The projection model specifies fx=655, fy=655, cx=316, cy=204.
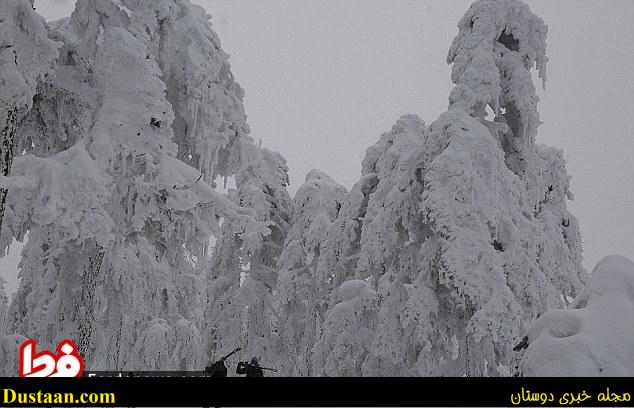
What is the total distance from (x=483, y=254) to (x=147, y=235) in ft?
19.1

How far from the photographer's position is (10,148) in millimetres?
8094

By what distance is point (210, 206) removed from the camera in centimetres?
987

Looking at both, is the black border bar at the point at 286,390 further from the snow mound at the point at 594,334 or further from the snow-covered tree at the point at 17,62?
the snow-covered tree at the point at 17,62

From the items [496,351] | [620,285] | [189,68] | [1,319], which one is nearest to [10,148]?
[1,319]

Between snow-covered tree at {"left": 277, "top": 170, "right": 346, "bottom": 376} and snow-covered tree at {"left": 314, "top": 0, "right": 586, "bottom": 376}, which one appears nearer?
snow-covered tree at {"left": 314, "top": 0, "right": 586, "bottom": 376}

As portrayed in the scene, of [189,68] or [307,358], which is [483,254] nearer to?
[189,68]

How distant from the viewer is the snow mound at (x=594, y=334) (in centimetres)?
543

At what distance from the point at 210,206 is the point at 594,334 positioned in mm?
5928

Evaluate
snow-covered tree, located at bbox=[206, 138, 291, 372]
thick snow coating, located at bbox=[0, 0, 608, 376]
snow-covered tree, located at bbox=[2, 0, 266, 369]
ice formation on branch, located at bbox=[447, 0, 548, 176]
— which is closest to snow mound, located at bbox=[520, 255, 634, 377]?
thick snow coating, located at bbox=[0, 0, 608, 376]

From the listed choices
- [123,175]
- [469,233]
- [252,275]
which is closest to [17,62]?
[123,175]

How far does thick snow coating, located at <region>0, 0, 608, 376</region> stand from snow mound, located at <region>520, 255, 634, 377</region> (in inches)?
1.1

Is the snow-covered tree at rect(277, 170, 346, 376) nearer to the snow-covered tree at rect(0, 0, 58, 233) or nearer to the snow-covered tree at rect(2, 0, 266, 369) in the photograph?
the snow-covered tree at rect(2, 0, 266, 369)

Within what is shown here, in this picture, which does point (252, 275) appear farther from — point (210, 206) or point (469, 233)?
point (210, 206)

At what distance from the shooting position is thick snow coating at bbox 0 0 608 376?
8.20 meters
